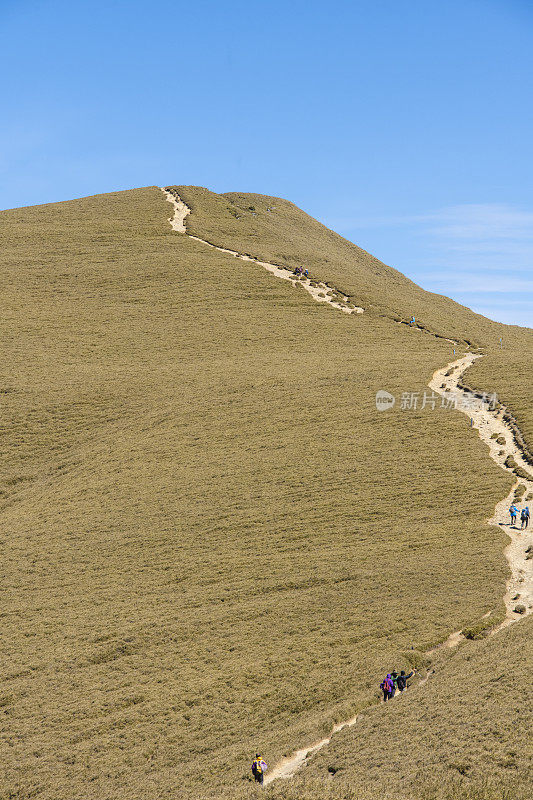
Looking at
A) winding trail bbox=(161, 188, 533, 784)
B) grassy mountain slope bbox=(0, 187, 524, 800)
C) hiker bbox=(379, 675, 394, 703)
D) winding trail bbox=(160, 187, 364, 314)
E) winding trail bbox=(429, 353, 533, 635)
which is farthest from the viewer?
winding trail bbox=(160, 187, 364, 314)

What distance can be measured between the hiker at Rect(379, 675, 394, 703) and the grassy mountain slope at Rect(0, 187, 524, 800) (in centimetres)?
72

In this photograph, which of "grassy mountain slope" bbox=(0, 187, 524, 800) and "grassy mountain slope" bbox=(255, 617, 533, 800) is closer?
"grassy mountain slope" bbox=(255, 617, 533, 800)

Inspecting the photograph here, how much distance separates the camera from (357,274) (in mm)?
94375

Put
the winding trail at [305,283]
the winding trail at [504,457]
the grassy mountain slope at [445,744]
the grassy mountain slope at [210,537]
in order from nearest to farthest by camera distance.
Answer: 1. the grassy mountain slope at [445,744]
2. the grassy mountain slope at [210,537]
3. the winding trail at [504,457]
4. the winding trail at [305,283]

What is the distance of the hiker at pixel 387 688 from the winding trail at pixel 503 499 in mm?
1391

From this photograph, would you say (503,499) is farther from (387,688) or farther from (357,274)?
(357,274)

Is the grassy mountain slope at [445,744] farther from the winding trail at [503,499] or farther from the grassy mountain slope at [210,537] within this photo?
the grassy mountain slope at [210,537]

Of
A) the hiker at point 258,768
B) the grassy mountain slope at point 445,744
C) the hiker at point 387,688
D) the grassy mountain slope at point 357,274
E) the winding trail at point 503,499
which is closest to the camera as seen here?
the grassy mountain slope at point 445,744

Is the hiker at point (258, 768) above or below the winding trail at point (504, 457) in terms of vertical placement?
below

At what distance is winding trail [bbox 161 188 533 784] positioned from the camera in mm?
19938

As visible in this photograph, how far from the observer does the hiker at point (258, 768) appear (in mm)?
18172

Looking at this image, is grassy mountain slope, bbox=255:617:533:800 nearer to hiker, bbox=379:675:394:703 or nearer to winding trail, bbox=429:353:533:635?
hiker, bbox=379:675:394:703

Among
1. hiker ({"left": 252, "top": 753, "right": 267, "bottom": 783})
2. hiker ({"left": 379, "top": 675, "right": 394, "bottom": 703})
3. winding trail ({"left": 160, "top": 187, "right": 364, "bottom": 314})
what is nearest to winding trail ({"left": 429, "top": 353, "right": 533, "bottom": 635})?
hiker ({"left": 379, "top": 675, "right": 394, "bottom": 703})

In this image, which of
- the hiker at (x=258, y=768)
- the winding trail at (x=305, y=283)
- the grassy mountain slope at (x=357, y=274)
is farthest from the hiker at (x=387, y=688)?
the winding trail at (x=305, y=283)
